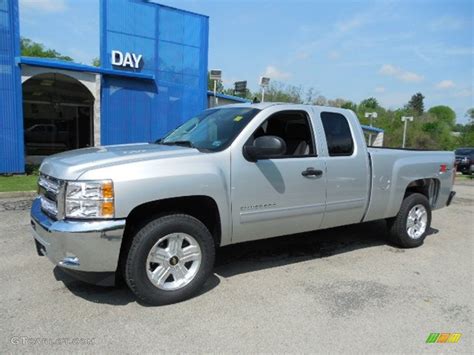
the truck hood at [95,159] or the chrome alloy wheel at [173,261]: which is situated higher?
the truck hood at [95,159]

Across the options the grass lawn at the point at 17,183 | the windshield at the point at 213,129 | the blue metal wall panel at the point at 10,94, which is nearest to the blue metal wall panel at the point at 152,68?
the blue metal wall panel at the point at 10,94

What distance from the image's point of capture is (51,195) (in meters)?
3.66

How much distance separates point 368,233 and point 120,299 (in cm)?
453

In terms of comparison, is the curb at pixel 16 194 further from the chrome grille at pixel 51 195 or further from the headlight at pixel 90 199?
the headlight at pixel 90 199

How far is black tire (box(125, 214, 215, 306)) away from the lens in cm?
355

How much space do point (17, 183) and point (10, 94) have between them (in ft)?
9.69

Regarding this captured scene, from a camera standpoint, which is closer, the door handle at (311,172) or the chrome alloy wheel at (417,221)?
the door handle at (311,172)

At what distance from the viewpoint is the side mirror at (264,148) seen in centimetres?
406

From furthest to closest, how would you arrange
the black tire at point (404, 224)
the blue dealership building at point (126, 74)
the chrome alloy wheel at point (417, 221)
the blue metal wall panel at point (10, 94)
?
1. the blue dealership building at point (126, 74)
2. the blue metal wall panel at point (10, 94)
3. the chrome alloy wheel at point (417, 221)
4. the black tire at point (404, 224)

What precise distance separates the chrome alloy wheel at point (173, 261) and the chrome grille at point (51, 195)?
0.91 metres

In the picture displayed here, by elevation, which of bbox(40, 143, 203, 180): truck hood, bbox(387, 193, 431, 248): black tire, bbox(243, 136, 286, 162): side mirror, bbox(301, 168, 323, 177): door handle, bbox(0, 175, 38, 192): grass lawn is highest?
bbox(243, 136, 286, 162): side mirror

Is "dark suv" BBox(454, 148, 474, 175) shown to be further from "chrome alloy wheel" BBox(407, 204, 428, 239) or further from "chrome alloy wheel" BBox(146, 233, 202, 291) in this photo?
"chrome alloy wheel" BBox(146, 233, 202, 291)

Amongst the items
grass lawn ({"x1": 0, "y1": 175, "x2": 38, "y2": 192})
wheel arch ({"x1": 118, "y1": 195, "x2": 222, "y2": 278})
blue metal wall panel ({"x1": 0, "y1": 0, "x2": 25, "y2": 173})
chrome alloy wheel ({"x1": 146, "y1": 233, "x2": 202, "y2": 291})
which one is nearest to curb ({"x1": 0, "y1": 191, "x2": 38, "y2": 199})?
grass lawn ({"x1": 0, "y1": 175, "x2": 38, "y2": 192})

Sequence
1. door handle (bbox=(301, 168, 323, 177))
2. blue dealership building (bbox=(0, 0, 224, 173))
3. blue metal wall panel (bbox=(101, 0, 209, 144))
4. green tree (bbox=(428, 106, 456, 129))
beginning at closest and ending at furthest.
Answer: door handle (bbox=(301, 168, 323, 177)) < blue dealership building (bbox=(0, 0, 224, 173)) < blue metal wall panel (bbox=(101, 0, 209, 144)) < green tree (bbox=(428, 106, 456, 129))
